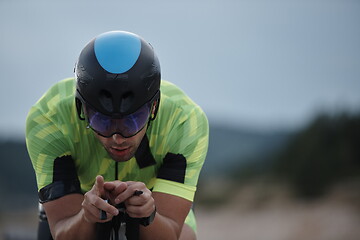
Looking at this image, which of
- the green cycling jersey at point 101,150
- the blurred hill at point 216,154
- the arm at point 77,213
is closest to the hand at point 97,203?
the arm at point 77,213

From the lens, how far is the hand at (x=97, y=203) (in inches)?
108

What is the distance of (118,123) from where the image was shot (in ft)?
10.2

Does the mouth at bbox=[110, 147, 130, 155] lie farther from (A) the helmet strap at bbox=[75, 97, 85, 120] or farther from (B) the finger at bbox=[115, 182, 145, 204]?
(B) the finger at bbox=[115, 182, 145, 204]

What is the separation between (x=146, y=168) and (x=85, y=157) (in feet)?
1.50

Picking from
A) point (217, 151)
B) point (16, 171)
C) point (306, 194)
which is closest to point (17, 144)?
point (16, 171)

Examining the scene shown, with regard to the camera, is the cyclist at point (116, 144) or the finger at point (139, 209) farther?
the cyclist at point (116, 144)

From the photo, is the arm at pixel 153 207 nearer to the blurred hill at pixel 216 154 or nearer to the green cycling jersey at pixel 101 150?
the green cycling jersey at pixel 101 150

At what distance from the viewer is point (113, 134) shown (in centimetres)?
315

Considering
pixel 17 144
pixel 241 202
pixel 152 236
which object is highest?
pixel 152 236

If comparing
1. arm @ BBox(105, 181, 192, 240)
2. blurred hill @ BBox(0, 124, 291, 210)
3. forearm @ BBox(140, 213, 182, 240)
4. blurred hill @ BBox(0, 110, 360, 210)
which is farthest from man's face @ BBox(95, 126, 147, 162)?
blurred hill @ BBox(0, 124, 291, 210)

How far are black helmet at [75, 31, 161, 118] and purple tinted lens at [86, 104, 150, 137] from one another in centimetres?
4

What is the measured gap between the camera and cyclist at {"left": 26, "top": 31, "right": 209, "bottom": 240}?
9.93ft

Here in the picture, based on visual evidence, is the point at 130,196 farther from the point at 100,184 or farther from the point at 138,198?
the point at 100,184

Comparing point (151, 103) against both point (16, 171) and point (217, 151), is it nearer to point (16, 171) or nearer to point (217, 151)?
point (16, 171)
